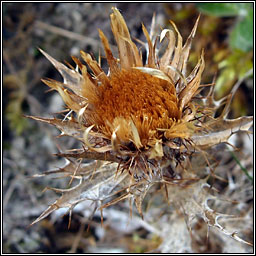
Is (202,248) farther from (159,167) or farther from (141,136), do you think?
(141,136)

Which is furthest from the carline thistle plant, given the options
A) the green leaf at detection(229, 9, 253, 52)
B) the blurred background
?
the green leaf at detection(229, 9, 253, 52)

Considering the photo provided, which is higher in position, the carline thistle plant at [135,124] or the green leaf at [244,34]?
the green leaf at [244,34]

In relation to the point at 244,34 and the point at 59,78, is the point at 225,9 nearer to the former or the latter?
the point at 244,34

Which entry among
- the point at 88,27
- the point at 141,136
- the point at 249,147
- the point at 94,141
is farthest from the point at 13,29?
the point at 249,147

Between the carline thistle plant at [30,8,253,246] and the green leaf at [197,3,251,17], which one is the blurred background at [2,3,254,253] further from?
the carline thistle plant at [30,8,253,246]

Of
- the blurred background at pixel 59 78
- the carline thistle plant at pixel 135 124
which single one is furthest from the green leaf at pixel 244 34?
the carline thistle plant at pixel 135 124

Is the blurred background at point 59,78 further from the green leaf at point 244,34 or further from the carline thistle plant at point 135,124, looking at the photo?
the carline thistle plant at point 135,124

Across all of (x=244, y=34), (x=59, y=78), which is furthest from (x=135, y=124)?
(x=59, y=78)
